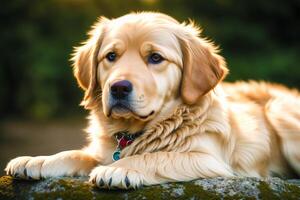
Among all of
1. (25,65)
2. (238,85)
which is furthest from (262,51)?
(238,85)

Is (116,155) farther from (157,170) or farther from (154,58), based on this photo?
(154,58)

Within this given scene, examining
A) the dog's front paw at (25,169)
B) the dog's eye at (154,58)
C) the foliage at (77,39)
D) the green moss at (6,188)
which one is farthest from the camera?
the foliage at (77,39)

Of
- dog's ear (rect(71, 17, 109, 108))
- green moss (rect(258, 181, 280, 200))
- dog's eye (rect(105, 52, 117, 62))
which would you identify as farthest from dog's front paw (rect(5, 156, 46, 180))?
green moss (rect(258, 181, 280, 200))

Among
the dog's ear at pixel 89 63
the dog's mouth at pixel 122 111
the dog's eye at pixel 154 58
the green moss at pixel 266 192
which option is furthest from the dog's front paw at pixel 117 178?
the dog's ear at pixel 89 63

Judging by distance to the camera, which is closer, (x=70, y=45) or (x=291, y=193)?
(x=291, y=193)

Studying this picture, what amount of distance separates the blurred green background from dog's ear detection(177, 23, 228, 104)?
24.9 feet

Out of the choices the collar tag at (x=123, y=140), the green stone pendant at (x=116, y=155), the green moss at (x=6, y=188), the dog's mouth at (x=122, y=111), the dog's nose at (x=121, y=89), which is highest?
the dog's nose at (x=121, y=89)

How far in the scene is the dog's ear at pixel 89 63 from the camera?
5.36 metres

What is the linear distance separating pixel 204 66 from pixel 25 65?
31.6 ft

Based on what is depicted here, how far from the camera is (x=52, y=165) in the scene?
4.89m

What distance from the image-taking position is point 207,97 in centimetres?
525

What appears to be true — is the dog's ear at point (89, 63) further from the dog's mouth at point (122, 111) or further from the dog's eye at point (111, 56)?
the dog's mouth at point (122, 111)

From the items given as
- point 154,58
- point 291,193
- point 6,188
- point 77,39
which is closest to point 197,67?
point 154,58

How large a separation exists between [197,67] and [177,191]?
1.19m
